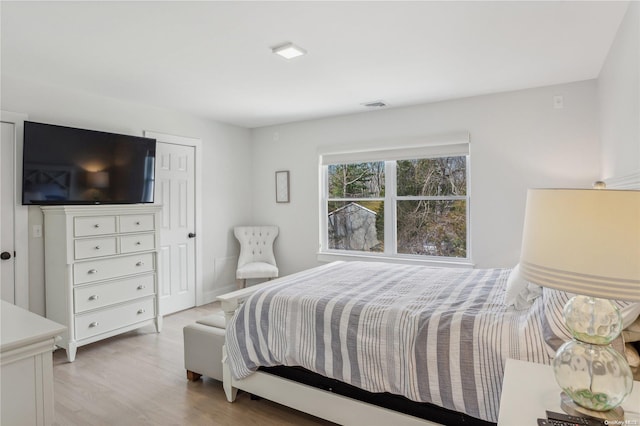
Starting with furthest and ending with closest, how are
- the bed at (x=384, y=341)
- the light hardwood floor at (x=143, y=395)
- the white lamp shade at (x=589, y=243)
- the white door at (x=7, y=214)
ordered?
the white door at (x=7, y=214) < the light hardwood floor at (x=143, y=395) < the bed at (x=384, y=341) < the white lamp shade at (x=589, y=243)

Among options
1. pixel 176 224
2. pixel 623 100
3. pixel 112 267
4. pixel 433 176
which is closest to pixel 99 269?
pixel 112 267

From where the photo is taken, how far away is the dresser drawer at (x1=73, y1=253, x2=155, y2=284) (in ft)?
10.6

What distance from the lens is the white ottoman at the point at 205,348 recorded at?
8.50ft

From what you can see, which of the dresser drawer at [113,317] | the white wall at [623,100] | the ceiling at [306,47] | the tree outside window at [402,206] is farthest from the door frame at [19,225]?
the white wall at [623,100]

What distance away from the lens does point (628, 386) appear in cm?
102

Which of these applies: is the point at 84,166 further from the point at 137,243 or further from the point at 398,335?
the point at 398,335

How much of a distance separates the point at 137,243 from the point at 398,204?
2.92 metres

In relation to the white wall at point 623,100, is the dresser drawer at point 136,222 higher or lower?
lower

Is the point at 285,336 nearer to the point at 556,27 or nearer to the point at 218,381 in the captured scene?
Answer: the point at 218,381

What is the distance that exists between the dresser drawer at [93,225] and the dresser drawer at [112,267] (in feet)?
0.85

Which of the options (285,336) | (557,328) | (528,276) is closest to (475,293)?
(557,328)

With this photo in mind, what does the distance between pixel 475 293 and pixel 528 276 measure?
A: 1351 millimetres

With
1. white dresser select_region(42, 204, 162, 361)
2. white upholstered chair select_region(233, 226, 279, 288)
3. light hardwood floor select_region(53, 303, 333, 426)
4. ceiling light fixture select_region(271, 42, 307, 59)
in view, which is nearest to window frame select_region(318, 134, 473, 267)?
white upholstered chair select_region(233, 226, 279, 288)

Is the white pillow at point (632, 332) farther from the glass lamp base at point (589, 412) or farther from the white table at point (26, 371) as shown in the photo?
the white table at point (26, 371)
